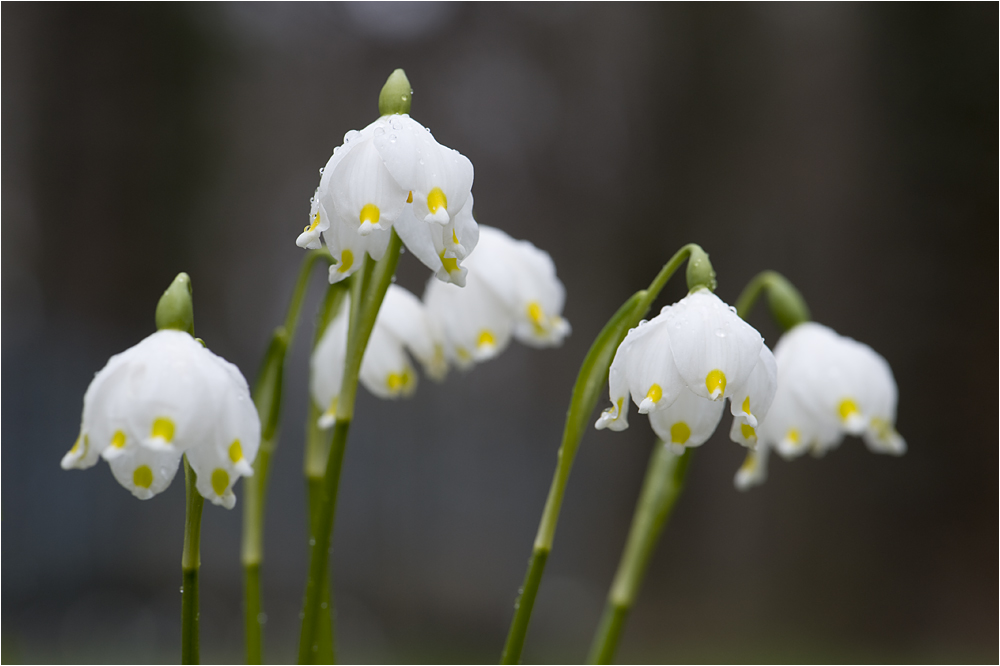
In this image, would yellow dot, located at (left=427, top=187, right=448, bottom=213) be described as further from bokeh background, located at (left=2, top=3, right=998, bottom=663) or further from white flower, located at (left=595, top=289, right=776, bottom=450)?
bokeh background, located at (left=2, top=3, right=998, bottom=663)

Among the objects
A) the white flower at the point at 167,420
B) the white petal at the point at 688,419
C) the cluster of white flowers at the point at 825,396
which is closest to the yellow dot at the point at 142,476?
the white flower at the point at 167,420

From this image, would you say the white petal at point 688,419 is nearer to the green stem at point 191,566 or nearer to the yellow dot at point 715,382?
the yellow dot at point 715,382

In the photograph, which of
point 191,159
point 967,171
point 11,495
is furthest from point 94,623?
point 967,171

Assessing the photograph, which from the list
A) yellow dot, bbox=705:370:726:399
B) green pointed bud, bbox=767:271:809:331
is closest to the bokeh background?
green pointed bud, bbox=767:271:809:331

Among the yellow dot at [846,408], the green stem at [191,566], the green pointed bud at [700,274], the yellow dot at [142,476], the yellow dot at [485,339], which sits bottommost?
the green stem at [191,566]

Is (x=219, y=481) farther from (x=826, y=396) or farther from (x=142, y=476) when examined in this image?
(x=826, y=396)
